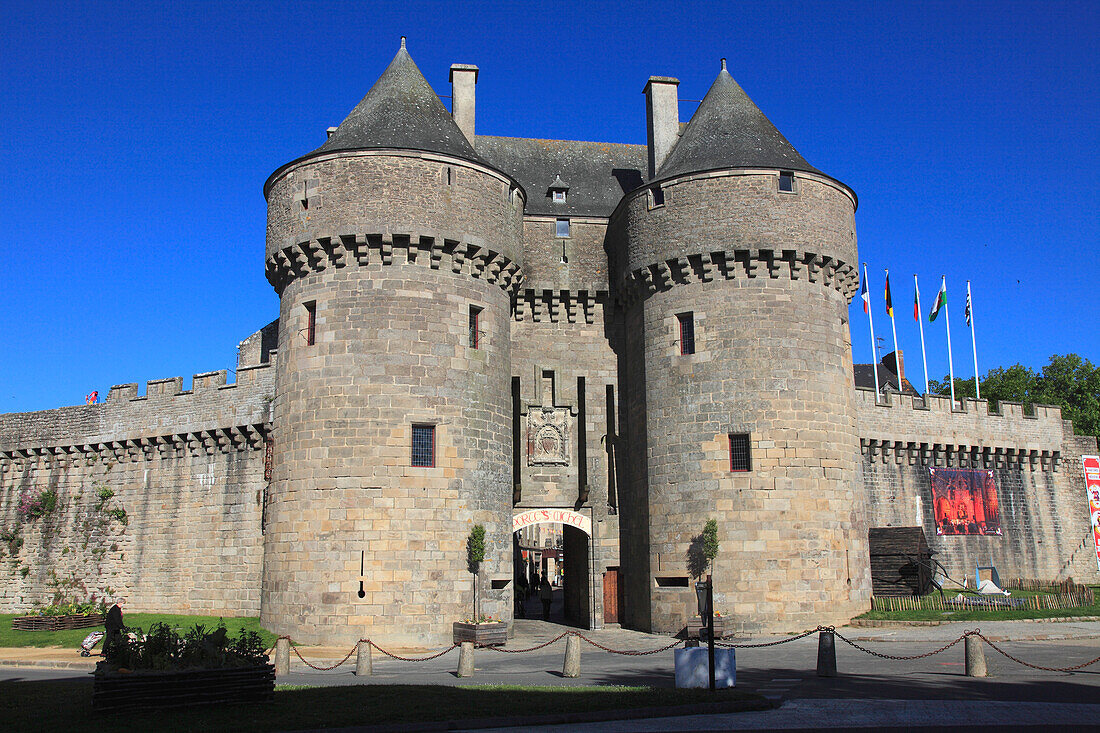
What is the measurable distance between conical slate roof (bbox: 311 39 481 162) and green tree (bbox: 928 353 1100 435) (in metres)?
39.3

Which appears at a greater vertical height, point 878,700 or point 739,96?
point 739,96

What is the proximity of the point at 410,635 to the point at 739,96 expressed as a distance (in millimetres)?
17846

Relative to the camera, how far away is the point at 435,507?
70.3 feet

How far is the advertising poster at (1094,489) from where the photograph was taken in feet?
118

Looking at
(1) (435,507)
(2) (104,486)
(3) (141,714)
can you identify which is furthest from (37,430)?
(3) (141,714)

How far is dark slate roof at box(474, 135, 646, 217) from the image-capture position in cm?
2858

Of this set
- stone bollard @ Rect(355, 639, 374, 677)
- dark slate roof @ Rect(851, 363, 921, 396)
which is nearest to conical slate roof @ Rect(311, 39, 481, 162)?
stone bollard @ Rect(355, 639, 374, 677)

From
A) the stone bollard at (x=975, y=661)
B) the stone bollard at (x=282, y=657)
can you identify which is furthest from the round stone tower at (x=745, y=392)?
the stone bollard at (x=282, y=657)

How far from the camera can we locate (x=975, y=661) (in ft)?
48.0

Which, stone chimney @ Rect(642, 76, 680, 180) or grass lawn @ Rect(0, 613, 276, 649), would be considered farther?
stone chimney @ Rect(642, 76, 680, 180)

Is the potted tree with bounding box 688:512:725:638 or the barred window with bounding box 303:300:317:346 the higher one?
the barred window with bounding box 303:300:317:346

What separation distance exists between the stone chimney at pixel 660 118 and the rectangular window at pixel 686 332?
5.41 metres

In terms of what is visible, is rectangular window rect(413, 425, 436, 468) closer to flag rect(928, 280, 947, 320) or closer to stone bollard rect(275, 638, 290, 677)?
stone bollard rect(275, 638, 290, 677)

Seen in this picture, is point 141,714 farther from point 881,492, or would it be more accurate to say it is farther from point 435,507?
point 881,492
